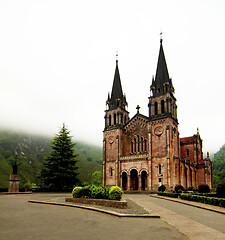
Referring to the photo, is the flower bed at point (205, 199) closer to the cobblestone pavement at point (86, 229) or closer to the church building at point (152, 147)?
the cobblestone pavement at point (86, 229)

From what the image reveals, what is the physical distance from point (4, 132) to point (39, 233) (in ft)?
536

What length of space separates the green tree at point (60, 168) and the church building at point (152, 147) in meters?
11.5

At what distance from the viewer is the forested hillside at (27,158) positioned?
9078 centimetres

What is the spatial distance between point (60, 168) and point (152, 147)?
59.6 ft

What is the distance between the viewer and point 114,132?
50.4 meters

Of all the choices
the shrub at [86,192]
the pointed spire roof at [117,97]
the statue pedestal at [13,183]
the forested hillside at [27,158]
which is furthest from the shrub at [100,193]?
the forested hillside at [27,158]

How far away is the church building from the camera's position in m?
41.9

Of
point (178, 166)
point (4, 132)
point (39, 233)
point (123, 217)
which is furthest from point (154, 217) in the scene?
point (4, 132)

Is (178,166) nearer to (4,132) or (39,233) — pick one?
(39,233)

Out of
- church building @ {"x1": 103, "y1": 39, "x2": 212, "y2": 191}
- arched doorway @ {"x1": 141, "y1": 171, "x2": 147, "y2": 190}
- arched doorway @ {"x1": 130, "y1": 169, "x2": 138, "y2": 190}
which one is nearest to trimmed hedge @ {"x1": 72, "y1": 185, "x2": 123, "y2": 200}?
church building @ {"x1": 103, "y1": 39, "x2": 212, "y2": 191}

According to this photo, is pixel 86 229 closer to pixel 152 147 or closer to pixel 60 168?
pixel 60 168

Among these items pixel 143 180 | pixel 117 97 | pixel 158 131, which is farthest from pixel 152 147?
pixel 117 97

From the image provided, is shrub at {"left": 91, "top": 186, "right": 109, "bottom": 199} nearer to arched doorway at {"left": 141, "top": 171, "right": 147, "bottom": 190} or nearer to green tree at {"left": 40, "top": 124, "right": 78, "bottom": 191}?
green tree at {"left": 40, "top": 124, "right": 78, "bottom": 191}

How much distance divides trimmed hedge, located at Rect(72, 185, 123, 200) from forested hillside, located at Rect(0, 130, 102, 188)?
199ft
